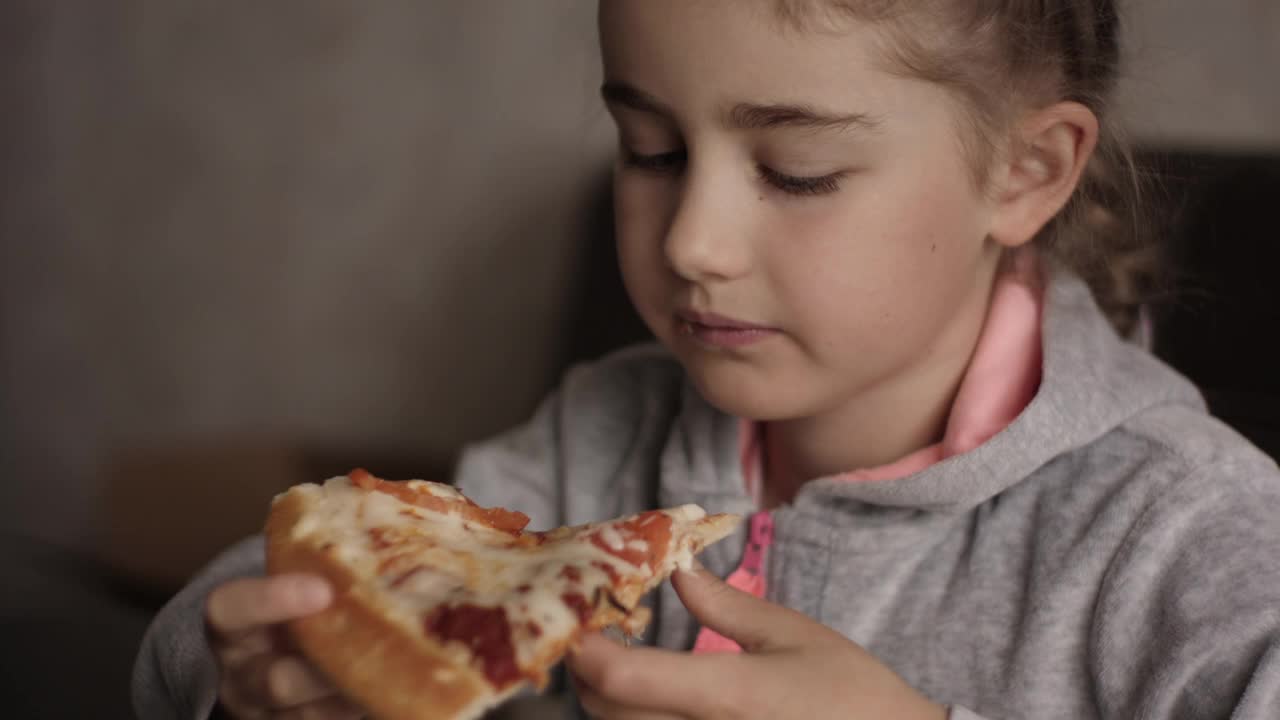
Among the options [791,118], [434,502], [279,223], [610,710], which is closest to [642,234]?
[791,118]

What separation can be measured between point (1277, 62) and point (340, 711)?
1115mm

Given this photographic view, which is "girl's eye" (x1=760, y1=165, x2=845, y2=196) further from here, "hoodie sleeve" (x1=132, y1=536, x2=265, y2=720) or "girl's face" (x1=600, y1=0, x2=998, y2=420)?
"hoodie sleeve" (x1=132, y1=536, x2=265, y2=720)

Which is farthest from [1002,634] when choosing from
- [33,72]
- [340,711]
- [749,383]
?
[33,72]

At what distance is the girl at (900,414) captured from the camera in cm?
78

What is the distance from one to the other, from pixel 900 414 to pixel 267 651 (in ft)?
1.90

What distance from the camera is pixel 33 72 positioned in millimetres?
1956

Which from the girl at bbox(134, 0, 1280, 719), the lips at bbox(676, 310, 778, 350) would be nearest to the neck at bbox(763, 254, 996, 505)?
the girl at bbox(134, 0, 1280, 719)

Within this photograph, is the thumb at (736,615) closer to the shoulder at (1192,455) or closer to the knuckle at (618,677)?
the knuckle at (618,677)

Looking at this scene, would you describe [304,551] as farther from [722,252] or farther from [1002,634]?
[1002,634]

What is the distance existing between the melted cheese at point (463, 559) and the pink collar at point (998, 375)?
331 millimetres

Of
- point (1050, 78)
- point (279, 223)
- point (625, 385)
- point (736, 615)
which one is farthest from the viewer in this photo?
point (279, 223)

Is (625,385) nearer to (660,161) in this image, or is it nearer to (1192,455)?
(660,161)

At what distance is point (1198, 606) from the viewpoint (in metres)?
0.83

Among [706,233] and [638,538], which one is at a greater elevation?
[706,233]
